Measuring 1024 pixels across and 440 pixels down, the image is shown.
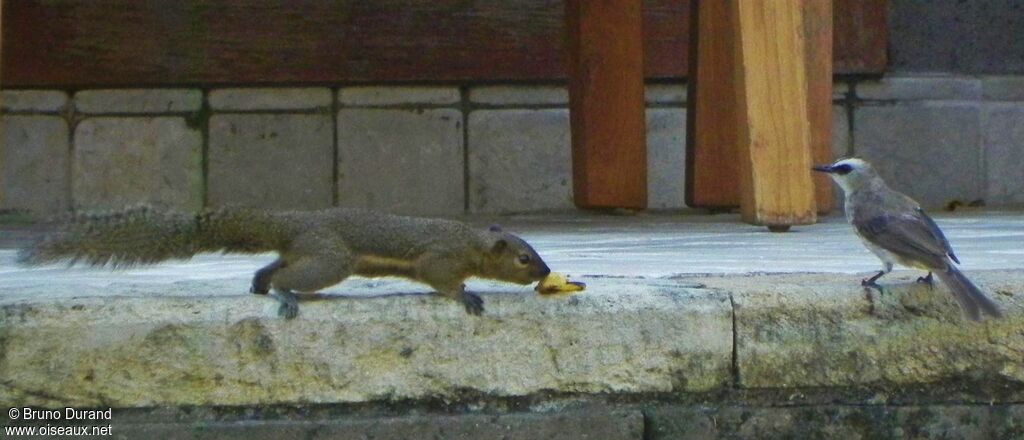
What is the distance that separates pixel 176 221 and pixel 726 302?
0.87 m

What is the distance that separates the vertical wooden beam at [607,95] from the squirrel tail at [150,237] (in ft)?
7.55

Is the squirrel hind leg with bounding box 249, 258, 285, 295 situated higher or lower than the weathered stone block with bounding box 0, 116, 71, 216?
lower

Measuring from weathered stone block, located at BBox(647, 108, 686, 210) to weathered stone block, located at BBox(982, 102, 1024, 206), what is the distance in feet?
3.26

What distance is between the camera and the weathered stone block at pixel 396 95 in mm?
5191

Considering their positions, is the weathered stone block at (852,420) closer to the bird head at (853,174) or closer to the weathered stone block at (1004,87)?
the bird head at (853,174)

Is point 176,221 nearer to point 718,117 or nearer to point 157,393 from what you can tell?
point 157,393

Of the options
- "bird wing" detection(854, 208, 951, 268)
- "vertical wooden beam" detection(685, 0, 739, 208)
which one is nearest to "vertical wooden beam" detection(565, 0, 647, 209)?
"vertical wooden beam" detection(685, 0, 739, 208)

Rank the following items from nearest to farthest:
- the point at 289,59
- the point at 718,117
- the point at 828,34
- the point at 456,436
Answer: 1. the point at 456,436
2. the point at 828,34
3. the point at 718,117
4. the point at 289,59

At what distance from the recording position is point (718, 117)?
4652 mm

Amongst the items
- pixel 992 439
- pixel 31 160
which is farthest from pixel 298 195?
pixel 992 439

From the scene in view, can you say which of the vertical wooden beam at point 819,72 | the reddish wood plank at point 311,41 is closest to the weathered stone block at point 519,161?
the reddish wood plank at point 311,41

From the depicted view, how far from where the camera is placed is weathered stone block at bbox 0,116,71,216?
5172 millimetres

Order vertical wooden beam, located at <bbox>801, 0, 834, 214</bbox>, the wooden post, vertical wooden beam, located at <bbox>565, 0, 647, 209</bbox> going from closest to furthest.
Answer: vertical wooden beam, located at <bbox>801, 0, 834, 214</bbox>
the wooden post
vertical wooden beam, located at <bbox>565, 0, 647, 209</bbox>

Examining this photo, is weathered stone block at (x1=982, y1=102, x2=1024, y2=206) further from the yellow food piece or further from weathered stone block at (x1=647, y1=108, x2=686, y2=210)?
the yellow food piece
